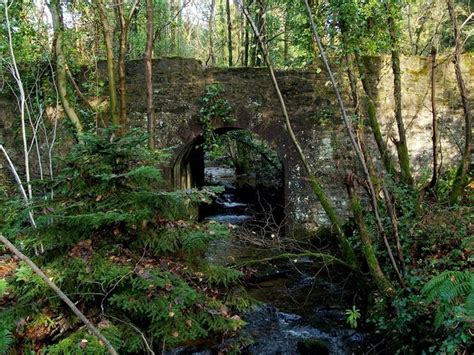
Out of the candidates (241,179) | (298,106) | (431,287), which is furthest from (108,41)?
(241,179)

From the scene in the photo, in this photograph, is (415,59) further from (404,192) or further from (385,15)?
(404,192)

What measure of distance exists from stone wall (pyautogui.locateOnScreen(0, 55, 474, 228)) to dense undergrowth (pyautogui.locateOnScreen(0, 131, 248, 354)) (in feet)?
15.4

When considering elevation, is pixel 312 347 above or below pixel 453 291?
below

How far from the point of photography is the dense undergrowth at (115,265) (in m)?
2.31

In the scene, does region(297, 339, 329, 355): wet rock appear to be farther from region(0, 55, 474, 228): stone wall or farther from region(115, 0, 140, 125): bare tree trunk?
region(115, 0, 140, 125): bare tree trunk

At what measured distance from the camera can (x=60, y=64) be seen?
6.48 meters

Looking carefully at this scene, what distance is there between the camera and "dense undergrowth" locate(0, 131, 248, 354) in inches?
90.9

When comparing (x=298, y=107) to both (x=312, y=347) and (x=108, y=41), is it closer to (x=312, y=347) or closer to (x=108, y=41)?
(x=108, y=41)

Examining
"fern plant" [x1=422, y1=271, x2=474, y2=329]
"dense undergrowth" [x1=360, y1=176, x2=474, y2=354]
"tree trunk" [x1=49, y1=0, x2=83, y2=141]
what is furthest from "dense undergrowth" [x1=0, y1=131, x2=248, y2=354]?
"tree trunk" [x1=49, y1=0, x2=83, y2=141]

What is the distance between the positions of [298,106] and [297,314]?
3.75 meters

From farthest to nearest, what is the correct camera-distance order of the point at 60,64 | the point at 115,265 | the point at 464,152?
the point at 60,64
the point at 464,152
the point at 115,265

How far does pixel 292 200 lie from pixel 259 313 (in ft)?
8.96

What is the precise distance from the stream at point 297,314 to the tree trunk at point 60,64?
2.98 meters

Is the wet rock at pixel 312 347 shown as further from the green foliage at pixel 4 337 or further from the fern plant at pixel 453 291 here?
the green foliage at pixel 4 337
